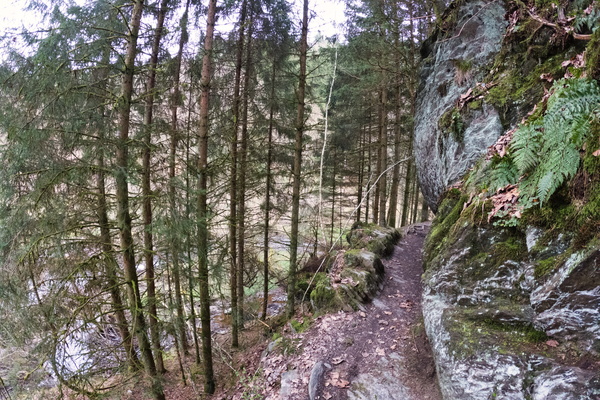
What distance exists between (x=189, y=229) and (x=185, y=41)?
18.0ft

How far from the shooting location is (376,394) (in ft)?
12.8

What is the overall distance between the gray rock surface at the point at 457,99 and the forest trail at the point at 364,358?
330 cm

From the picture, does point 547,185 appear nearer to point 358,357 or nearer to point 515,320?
point 515,320

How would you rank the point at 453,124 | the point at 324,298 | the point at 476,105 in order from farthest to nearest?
the point at 453,124 < the point at 476,105 < the point at 324,298

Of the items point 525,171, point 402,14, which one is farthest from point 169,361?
point 402,14

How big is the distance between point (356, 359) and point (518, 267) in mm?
2702

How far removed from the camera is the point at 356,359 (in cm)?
456

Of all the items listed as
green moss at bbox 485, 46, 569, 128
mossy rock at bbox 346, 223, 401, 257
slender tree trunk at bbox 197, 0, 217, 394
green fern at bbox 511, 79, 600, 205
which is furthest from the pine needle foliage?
mossy rock at bbox 346, 223, 401, 257

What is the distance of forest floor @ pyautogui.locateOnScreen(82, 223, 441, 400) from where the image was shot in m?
3.98

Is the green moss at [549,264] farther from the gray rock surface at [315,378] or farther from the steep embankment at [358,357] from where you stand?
the gray rock surface at [315,378]

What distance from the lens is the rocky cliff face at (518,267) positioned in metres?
2.66

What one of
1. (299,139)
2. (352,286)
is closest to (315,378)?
(352,286)

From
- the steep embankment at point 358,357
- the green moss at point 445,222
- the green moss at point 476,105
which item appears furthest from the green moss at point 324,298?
the green moss at point 476,105

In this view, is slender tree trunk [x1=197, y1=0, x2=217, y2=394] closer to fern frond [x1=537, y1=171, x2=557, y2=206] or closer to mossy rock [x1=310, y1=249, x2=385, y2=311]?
mossy rock [x1=310, y1=249, x2=385, y2=311]
